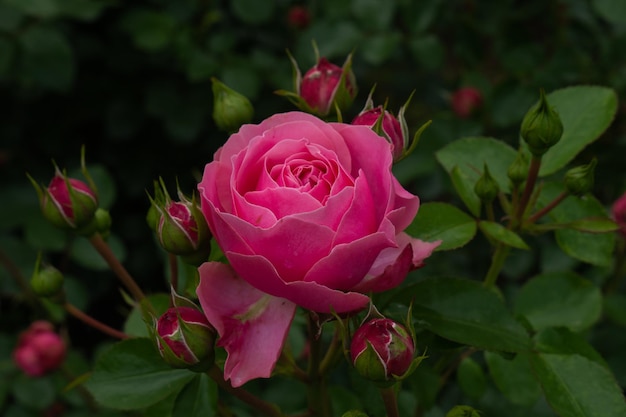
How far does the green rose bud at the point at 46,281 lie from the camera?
1.07 meters

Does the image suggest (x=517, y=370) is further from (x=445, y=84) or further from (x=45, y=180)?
(x=45, y=180)

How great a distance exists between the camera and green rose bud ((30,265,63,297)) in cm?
107

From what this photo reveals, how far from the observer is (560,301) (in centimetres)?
116

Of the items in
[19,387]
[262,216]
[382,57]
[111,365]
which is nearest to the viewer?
[262,216]

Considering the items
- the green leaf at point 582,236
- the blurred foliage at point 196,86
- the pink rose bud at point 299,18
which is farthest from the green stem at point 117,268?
the pink rose bud at point 299,18

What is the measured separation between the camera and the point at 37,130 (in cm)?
243

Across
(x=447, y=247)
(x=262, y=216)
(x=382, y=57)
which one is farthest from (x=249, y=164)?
(x=382, y=57)

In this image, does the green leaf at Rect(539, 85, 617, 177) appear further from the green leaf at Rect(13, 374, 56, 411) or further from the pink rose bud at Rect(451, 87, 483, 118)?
the green leaf at Rect(13, 374, 56, 411)

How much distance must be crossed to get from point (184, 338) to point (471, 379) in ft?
1.91

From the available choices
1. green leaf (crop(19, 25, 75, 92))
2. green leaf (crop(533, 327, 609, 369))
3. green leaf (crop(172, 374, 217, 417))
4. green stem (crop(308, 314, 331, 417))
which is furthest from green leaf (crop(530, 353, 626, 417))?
green leaf (crop(19, 25, 75, 92))

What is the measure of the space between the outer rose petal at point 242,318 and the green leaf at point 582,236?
0.40 meters

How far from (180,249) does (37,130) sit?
179cm

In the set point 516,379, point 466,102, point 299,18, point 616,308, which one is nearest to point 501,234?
point 516,379

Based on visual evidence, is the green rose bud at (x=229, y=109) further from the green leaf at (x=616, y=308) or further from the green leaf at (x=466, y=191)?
the green leaf at (x=616, y=308)
